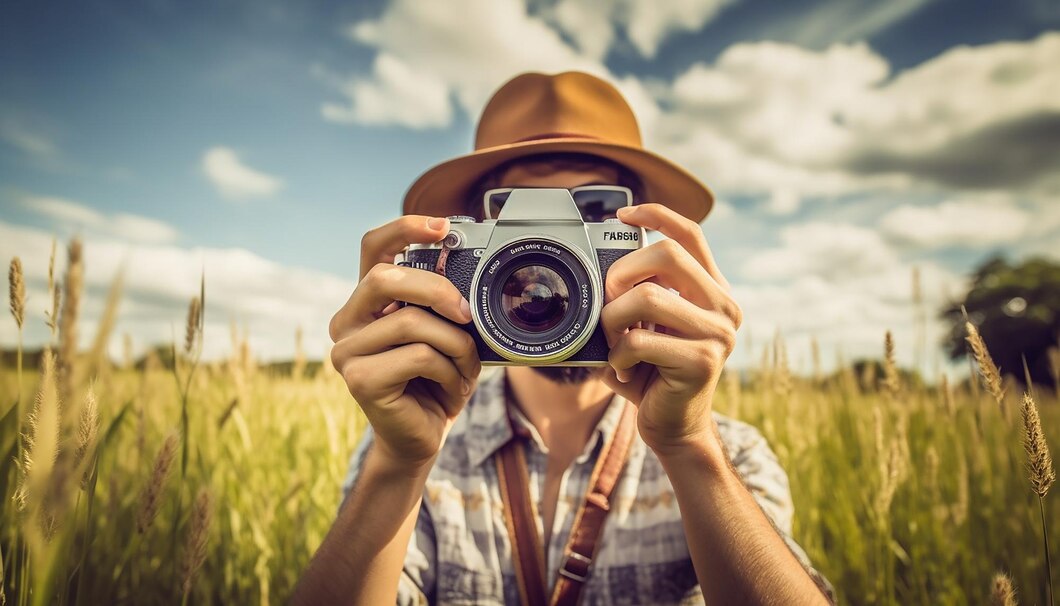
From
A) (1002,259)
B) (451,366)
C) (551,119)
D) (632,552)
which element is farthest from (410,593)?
(1002,259)

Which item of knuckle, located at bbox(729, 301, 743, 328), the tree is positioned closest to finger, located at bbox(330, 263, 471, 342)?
knuckle, located at bbox(729, 301, 743, 328)

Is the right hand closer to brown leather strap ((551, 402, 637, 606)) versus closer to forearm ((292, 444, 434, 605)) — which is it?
forearm ((292, 444, 434, 605))

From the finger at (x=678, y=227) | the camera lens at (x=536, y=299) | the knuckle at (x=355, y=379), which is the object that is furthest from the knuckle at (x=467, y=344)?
the finger at (x=678, y=227)

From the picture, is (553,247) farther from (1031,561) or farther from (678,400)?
(1031,561)

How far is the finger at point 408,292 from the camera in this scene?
1.37 meters

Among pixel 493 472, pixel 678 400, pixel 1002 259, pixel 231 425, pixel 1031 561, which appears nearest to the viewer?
pixel 678 400

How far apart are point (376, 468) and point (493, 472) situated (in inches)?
23.2

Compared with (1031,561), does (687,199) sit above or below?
above

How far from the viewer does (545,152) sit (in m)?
2.11

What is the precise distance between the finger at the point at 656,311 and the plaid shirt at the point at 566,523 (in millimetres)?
695

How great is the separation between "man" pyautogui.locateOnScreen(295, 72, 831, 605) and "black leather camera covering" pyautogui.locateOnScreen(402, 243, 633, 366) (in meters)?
0.04

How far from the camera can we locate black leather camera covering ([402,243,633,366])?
4.58 feet

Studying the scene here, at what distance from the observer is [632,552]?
177 cm

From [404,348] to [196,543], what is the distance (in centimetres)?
57
